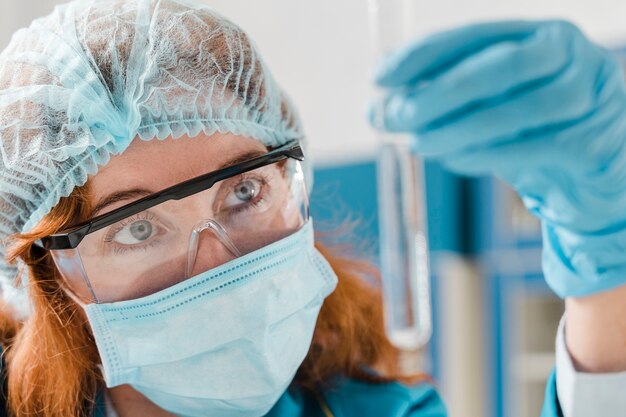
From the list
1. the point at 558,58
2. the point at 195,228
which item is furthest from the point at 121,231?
the point at 558,58

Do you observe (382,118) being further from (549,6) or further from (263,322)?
(549,6)

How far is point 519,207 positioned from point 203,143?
216cm

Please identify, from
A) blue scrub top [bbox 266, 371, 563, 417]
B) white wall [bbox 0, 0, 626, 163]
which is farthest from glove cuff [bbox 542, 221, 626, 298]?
white wall [bbox 0, 0, 626, 163]

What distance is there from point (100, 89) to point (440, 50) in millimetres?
542

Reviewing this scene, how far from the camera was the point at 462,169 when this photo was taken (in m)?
0.80

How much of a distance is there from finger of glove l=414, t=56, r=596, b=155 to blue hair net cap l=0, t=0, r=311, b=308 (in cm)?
45

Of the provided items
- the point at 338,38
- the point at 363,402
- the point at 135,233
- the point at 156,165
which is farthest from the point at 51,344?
the point at 338,38

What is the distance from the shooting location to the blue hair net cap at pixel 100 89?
1047mm

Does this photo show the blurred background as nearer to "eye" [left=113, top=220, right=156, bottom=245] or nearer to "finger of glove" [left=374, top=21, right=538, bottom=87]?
"eye" [left=113, top=220, right=156, bottom=245]

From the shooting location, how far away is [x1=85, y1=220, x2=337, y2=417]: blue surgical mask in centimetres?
110

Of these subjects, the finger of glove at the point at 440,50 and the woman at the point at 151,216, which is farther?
the woman at the point at 151,216

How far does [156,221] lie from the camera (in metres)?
Result: 1.11

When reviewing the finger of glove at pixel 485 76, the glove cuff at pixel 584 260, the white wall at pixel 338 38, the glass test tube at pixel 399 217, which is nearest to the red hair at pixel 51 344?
the glass test tube at pixel 399 217

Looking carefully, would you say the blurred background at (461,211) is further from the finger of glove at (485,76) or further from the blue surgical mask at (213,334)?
the finger of glove at (485,76)
